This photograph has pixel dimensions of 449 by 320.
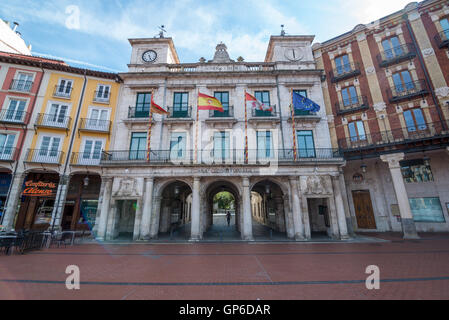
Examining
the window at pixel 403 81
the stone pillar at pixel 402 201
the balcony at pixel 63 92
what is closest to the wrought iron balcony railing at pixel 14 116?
the balcony at pixel 63 92

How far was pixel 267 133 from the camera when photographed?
15.7 m

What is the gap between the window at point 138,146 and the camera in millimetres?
15258

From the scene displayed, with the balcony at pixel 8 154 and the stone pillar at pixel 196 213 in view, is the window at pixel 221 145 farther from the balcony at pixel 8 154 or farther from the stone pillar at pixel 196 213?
the balcony at pixel 8 154

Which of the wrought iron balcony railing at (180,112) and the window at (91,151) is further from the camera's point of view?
the wrought iron balcony railing at (180,112)

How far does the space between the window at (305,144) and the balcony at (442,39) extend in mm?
11683

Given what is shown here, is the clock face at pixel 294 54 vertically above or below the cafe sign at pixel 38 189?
above

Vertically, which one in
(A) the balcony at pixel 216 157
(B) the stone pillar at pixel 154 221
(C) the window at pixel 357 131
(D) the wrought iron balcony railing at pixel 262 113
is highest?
(D) the wrought iron balcony railing at pixel 262 113

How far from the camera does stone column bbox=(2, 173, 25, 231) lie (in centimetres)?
1420

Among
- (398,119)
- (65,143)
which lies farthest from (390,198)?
(65,143)

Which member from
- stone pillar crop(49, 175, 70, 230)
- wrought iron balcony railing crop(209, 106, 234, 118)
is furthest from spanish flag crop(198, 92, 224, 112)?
stone pillar crop(49, 175, 70, 230)

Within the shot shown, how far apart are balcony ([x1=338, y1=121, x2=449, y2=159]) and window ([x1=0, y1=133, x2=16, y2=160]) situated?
2796 centimetres

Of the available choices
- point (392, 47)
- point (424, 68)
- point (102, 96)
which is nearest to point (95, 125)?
point (102, 96)

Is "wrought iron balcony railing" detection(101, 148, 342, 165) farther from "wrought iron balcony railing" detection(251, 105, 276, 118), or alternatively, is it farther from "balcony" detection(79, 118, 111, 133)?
"wrought iron balcony railing" detection(251, 105, 276, 118)

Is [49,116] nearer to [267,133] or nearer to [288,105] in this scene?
[267,133]
